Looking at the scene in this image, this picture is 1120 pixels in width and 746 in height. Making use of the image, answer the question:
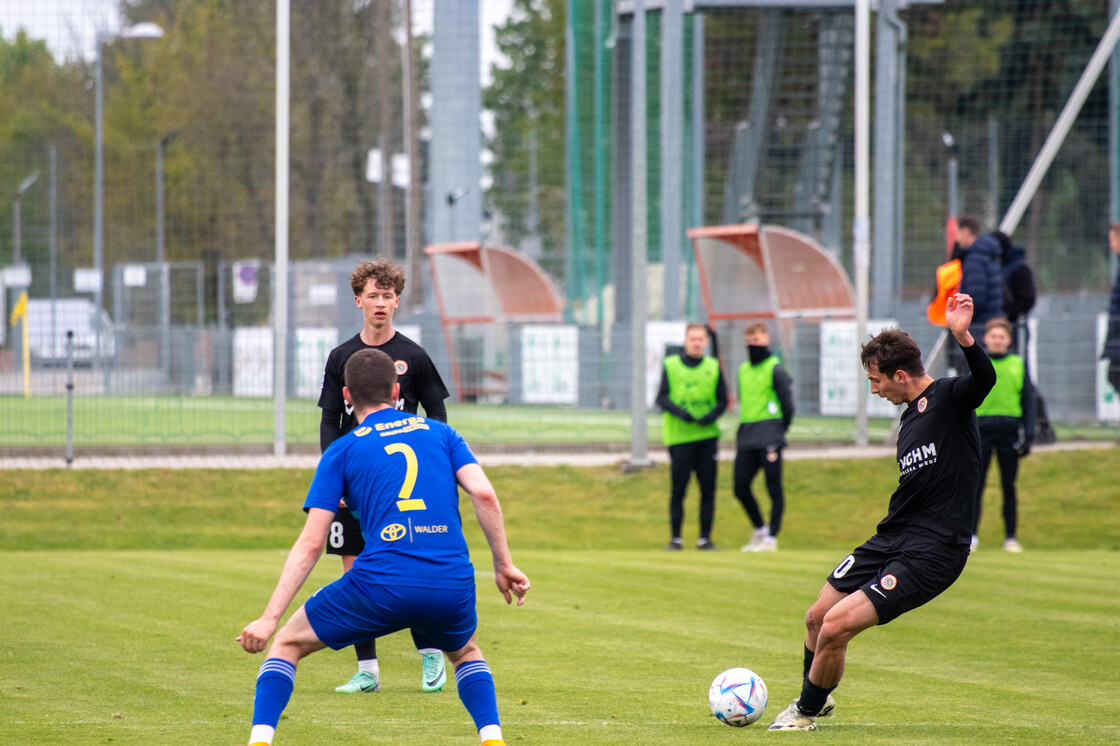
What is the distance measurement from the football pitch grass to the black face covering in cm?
182

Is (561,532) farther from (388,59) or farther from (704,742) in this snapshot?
(388,59)

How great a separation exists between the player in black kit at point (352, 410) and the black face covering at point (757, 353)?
6535 mm

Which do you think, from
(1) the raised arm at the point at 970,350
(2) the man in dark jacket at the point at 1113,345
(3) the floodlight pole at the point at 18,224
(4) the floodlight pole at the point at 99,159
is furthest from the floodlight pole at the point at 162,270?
(1) the raised arm at the point at 970,350

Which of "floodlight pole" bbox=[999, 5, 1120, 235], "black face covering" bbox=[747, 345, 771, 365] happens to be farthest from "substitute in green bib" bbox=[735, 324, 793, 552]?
"floodlight pole" bbox=[999, 5, 1120, 235]

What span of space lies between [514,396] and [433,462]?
45.3 feet

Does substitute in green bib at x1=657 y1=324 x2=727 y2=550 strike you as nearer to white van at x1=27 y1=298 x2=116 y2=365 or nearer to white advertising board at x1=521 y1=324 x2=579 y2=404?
white advertising board at x1=521 y1=324 x2=579 y2=404

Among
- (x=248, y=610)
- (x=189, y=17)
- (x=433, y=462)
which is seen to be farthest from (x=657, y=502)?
(x=189, y=17)

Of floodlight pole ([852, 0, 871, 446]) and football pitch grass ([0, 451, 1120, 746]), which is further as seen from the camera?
floodlight pole ([852, 0, 871, 446])

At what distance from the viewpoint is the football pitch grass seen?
19.5 feet

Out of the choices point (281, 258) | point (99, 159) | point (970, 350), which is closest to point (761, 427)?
point (970, 350)

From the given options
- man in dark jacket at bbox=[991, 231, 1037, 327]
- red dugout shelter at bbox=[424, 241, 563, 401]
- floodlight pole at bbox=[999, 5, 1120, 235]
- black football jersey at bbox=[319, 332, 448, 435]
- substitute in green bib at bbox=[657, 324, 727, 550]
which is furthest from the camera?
red dugout shelter at bbox=[424, 241, 563, 401]

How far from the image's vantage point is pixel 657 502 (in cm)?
1570

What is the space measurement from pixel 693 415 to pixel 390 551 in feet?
27.1

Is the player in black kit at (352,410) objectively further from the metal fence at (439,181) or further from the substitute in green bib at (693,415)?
the metal fence at (439,181)
